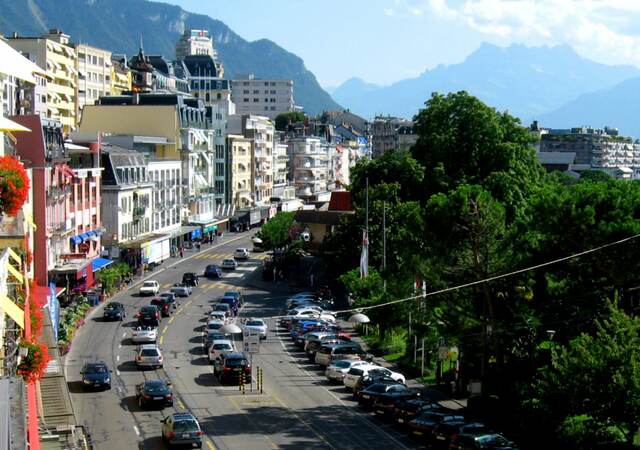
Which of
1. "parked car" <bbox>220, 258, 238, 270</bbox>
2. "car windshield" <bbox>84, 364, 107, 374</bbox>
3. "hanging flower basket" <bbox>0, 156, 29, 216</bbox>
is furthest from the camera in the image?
"parked car" <bbox>220, 258, 238, 270</bbox>

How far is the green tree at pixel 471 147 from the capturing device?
65438 millimetres

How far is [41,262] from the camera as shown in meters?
54.0

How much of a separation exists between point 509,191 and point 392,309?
47.8 feet

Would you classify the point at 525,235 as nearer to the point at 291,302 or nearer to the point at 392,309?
the point at 392,309

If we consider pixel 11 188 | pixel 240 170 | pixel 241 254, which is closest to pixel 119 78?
pixel 240 170

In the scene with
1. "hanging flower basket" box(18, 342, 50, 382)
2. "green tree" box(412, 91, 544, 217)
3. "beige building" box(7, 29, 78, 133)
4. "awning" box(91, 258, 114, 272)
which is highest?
"beige building" box(7, 29, 78, 133)

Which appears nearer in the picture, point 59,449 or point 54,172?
point 59,449

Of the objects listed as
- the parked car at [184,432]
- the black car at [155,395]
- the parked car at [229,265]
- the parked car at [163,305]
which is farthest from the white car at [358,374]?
the parked car at [229,265]

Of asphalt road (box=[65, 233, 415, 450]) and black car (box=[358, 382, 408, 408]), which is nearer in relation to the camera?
asphalt road (box=[65, 233, 415, 450])

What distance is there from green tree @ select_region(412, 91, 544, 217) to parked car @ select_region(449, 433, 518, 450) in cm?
3227

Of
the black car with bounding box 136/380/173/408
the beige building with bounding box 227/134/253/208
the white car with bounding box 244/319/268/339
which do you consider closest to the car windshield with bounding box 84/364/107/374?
the black car with bounding box 136/380/173/408

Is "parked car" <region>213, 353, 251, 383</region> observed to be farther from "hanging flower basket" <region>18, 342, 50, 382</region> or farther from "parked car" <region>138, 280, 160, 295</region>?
"parked car" <region>138, 280, 160, 295</region>

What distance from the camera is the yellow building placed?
13438 centimetres

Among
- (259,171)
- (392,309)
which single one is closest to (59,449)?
(392,309)
